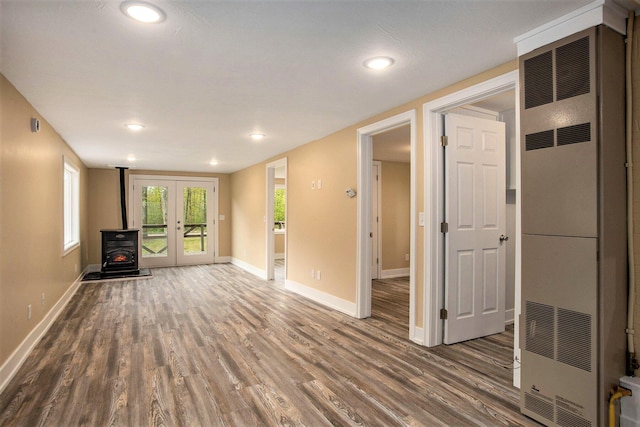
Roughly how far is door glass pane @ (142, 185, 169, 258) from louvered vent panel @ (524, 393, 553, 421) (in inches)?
315

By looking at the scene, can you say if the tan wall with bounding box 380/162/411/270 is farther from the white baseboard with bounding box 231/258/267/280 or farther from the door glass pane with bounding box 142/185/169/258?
the door glass pane with bounding box 142/185/169/258

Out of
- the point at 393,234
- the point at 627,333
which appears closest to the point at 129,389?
the point at 627,333

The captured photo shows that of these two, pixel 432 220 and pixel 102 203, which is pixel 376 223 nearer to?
pixel 432 220

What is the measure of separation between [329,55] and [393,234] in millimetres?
5023

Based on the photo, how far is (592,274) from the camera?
70.6 inches

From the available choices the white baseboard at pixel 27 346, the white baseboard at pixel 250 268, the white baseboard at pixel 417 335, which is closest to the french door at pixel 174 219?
the white baseboard at pixel 250 268

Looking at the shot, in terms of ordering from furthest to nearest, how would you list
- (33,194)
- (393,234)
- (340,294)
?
(393,234), (340,294), (33,194)

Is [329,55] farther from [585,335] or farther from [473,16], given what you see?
[585,335]

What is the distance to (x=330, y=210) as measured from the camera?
4648 millimetres

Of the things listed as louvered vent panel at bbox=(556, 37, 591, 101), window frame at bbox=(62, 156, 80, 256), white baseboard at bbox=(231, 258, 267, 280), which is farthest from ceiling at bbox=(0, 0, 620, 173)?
white baseboard at bbox=(231, 258, 267, 280)

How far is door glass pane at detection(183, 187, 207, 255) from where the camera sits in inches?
337

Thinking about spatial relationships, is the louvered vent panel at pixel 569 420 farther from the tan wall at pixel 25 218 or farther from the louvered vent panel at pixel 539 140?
the tan wall at pixel 25 218

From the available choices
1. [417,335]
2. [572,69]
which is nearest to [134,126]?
[417,335]

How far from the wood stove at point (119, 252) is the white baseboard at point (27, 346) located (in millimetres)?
2168
